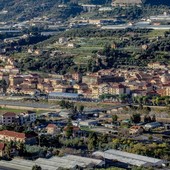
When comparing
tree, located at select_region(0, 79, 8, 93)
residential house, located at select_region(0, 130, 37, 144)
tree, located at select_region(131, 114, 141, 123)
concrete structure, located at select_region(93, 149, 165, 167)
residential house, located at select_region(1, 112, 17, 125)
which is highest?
residential house, located at select_region(0, 130, 37, 144)

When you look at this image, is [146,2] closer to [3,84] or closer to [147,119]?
[3,84]

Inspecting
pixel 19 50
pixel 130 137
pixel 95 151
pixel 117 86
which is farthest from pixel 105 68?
pixel 95 151

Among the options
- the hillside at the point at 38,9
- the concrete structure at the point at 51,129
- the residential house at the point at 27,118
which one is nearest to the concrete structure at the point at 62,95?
the residential house at the point at 27,118

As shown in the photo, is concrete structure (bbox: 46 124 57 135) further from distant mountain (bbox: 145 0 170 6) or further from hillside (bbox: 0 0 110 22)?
distant mountain (bbox: 145 0 170 6)

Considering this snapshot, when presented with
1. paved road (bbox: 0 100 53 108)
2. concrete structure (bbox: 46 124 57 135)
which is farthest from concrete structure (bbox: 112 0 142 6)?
concrete structure (bbox: 46 124 57 135)

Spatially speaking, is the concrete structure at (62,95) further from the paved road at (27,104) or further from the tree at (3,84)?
the tree at (3,84)

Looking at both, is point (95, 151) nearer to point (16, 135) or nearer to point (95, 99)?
point (16, 135)

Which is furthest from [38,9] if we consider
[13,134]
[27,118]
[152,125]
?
[13,134]

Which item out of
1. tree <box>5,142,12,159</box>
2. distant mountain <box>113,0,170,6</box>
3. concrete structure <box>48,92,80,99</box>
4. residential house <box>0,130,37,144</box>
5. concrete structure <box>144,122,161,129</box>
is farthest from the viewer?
distant mountain <box>113,0,170,6</box>

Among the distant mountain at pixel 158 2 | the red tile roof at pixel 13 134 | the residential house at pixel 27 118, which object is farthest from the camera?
the distant mountain at pixel 158 2
